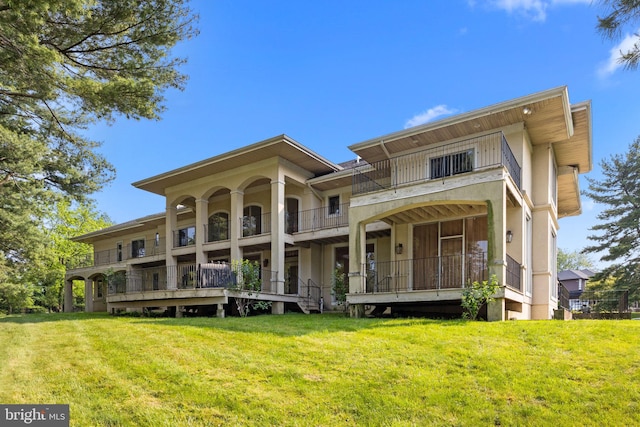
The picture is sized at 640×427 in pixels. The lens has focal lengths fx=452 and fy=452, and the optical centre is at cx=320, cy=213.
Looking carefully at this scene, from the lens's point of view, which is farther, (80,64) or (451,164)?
(451,164)

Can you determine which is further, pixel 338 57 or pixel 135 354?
pixel 338 57

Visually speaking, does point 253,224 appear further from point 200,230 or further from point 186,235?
point 186,235

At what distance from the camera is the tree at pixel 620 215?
1012 inches

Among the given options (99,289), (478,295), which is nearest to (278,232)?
(478,295)

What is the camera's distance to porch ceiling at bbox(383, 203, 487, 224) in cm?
1298

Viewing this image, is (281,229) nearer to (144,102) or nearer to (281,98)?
(281,98)

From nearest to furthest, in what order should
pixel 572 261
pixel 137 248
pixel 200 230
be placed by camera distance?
pixel 200 230
pixel 137 248
pixel 572 261

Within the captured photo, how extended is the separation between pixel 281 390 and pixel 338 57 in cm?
1228

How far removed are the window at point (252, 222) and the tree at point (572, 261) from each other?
1757 inches

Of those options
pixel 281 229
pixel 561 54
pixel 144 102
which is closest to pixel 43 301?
pixel 281 229

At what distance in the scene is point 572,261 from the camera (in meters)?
53.4

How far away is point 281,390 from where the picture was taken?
6137 millimetres

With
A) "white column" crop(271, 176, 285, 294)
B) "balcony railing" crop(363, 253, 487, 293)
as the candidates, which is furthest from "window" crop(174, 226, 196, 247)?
"balcony railing" crop(363, 253, 487, 293)

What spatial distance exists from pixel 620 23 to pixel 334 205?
12328 millimetres
